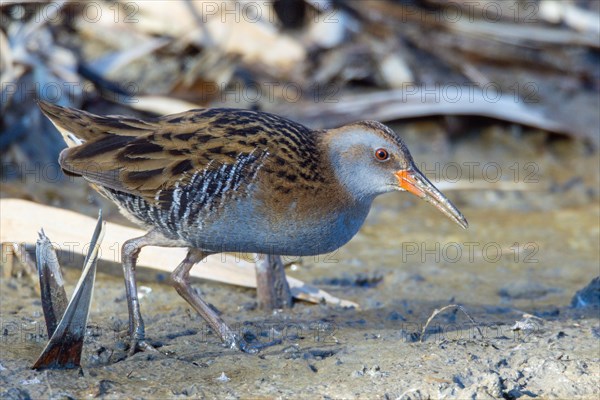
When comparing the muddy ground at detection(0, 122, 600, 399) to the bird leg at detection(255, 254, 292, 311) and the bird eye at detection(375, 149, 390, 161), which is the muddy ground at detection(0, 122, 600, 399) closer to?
the bird leg at detection(255, 254, 292, 311)

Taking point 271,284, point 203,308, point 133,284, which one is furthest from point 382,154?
point 133,284

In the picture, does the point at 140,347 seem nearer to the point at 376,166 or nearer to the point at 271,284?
the point at 271,284

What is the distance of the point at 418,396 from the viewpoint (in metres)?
3.34

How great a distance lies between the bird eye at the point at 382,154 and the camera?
4.03m

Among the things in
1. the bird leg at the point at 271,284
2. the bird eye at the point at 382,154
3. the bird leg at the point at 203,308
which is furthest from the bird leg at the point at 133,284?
the bird eye at the point at 382,154

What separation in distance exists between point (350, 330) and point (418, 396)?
32.6 inches

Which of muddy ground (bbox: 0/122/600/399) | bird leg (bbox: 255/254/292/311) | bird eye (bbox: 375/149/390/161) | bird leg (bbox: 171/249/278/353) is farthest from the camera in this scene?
bird leg (bbox: 255/254/292/311)

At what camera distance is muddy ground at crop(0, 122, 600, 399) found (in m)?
3.43

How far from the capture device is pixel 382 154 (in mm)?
4035

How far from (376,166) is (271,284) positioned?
82cm

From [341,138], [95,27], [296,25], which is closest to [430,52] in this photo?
[296,25]

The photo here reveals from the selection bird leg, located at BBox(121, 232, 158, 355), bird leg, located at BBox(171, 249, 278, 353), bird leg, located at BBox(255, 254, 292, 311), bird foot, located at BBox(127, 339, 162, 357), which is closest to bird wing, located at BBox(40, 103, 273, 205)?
bird leg, located at BBox(121, 232, 158, 355)

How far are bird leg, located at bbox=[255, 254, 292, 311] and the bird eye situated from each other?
0.76 metres

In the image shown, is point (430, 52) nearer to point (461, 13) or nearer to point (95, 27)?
point (461, 13)
